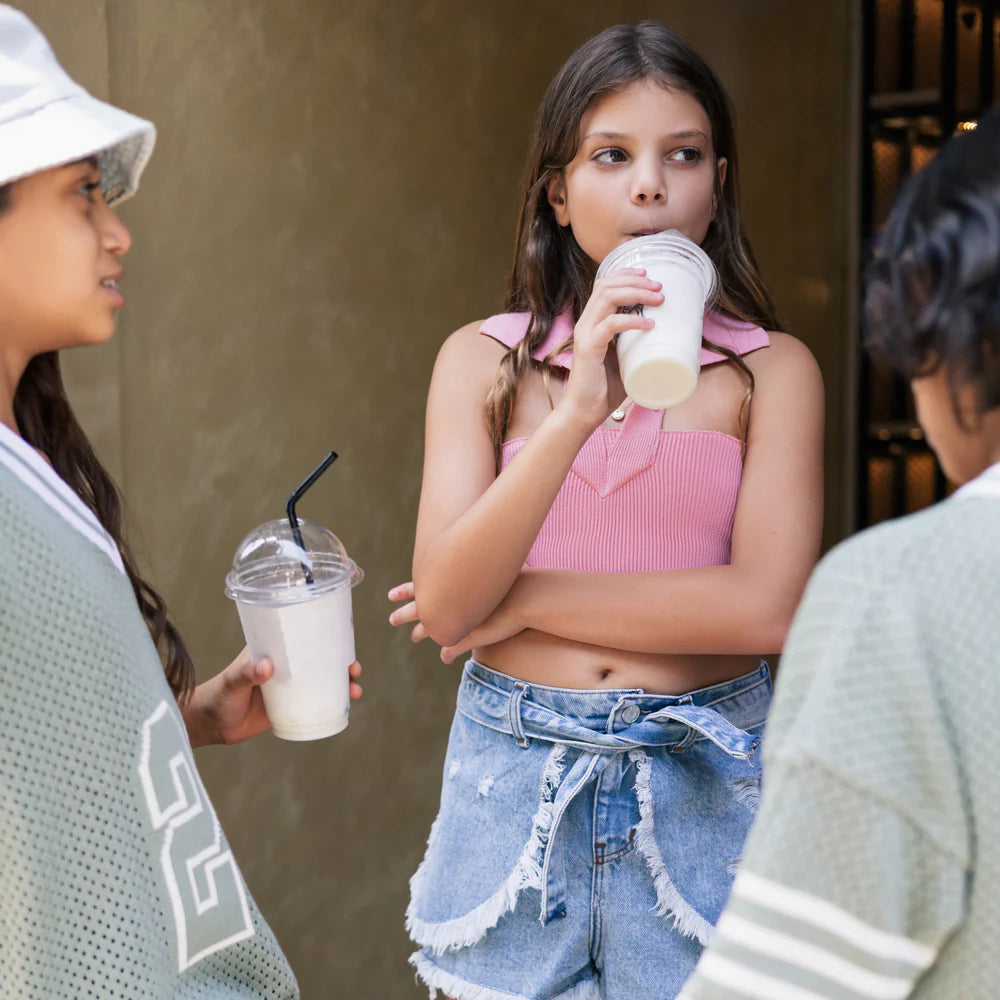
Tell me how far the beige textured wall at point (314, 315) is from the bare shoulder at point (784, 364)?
1.13 m

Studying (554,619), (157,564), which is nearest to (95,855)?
(554,619)

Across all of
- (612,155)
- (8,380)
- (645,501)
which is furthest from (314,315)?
(8,380)

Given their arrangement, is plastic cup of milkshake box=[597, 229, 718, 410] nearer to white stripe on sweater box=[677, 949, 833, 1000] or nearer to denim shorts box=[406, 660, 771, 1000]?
denim shorts box=[406, 660, 771, 1000]

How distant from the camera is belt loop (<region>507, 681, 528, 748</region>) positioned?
4.58 ft

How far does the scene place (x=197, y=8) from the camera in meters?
2.29

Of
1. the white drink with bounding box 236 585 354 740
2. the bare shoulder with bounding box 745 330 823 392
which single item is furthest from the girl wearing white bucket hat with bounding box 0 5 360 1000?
the bare shoulder with bounding box 745 330 823 392

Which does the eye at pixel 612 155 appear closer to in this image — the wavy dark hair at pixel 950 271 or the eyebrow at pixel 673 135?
the eyebrow at pixel 673 135

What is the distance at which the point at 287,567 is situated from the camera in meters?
1.35

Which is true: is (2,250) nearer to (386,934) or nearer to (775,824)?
(775,824)

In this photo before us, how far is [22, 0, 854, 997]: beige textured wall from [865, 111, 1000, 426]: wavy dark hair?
1611mm

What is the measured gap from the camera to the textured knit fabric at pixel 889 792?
0.69 metres

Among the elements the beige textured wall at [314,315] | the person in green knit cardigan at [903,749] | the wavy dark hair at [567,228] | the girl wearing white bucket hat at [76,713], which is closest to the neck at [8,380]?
the girl wearing white bucket hat at [76,713]

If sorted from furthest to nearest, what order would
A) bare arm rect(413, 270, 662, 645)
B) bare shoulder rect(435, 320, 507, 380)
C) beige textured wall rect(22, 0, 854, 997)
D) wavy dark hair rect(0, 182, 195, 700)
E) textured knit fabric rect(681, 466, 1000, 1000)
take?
beige textured wall rect(22, 0, 854, 997) < bare shoulder rect(435, 320, 507, 380) < bare arm rect(413, 270, 662, 645) < wavy dark hair rect(0, 182, 195, 700) < textured knit fabric rect(681, 466, 1000, 1000)

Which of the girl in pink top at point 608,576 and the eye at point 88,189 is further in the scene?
the girl in pink top at point 608,576
